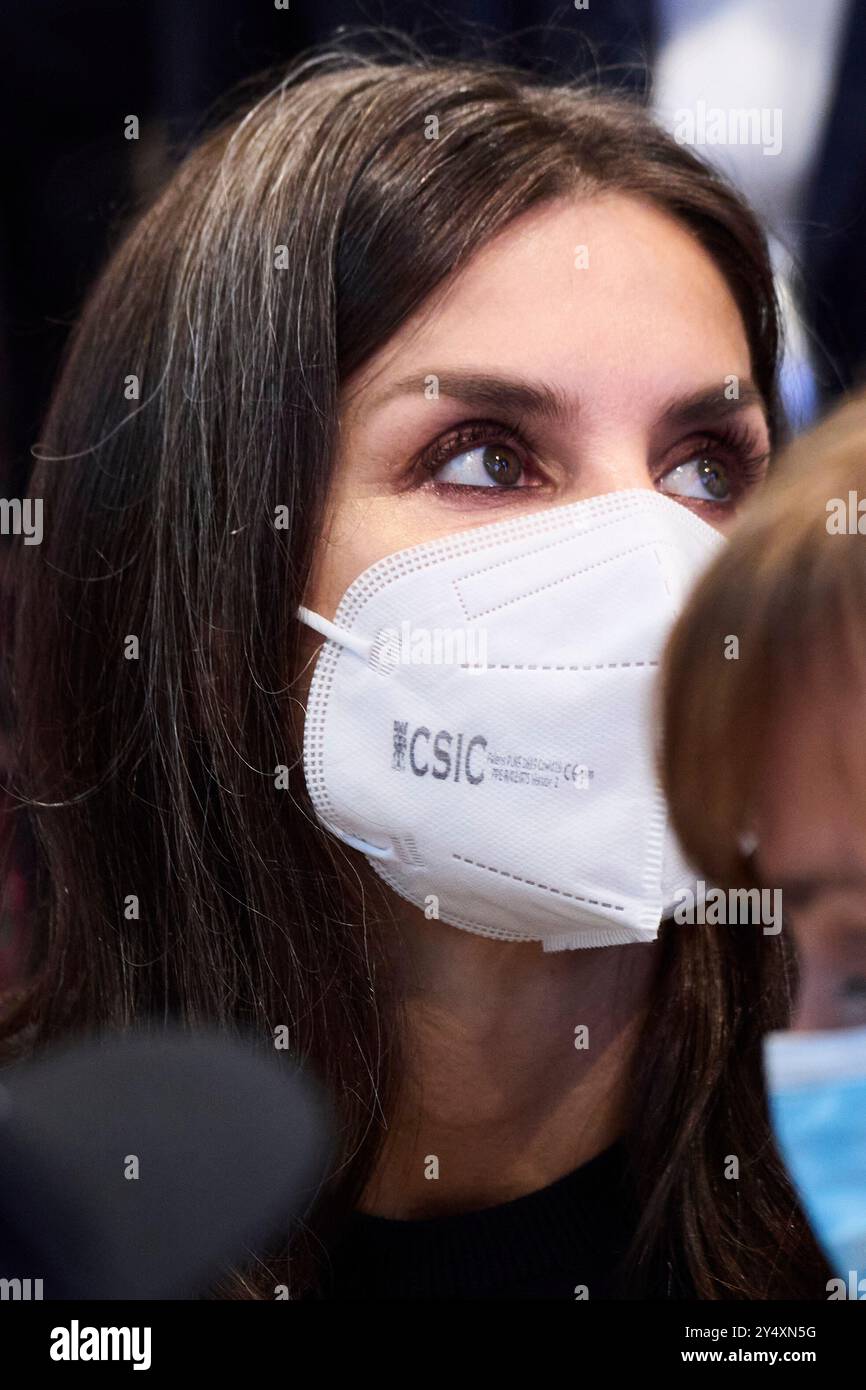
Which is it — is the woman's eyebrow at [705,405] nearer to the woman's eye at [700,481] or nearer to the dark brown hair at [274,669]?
the woman's eye at [700,481]

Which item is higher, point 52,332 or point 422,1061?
point 52,332

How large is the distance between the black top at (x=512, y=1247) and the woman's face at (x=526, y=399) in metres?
0.42

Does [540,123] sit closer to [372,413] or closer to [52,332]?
[372,413]

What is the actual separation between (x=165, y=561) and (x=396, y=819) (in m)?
0.26

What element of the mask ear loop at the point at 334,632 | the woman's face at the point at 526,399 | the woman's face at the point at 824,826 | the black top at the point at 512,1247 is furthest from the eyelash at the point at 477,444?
the black top at the point at 512,1247

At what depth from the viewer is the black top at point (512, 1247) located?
933 mm

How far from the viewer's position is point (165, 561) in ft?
3.32

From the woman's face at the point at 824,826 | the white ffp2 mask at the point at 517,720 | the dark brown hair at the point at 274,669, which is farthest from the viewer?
the dark brown hair at the point at 274,669

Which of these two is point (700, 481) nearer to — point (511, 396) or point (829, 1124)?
point (511, 396)

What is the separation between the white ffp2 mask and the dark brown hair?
0.22 ft

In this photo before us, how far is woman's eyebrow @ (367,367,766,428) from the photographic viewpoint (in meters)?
0.93

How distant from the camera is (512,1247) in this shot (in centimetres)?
95

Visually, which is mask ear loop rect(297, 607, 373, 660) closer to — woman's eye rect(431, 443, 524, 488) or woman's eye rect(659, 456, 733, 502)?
woman's eye rect(431, 443, 524, 488)
